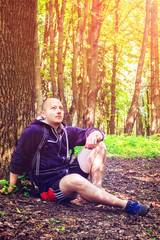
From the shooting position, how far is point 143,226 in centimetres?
321

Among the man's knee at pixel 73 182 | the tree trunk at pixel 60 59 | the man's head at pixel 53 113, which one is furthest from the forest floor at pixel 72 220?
the tree trunk at pixel 60 59

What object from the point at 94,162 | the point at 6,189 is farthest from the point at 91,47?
the point at 6,189

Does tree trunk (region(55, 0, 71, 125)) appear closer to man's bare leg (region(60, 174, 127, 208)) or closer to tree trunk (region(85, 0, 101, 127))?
tree trunk (region(85, 0, 101, 127))

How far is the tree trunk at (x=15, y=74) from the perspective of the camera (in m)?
4.38

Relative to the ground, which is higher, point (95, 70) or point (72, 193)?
point (95, 70)

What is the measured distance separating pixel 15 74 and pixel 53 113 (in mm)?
1084

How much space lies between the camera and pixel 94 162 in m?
4.10

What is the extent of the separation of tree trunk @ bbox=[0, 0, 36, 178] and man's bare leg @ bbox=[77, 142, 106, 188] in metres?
1.17

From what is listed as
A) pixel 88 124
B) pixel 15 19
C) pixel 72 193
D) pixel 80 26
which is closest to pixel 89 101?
pixel 88 124

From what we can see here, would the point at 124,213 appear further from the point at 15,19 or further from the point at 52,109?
the point at 15,19

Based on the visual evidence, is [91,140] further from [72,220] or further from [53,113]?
[72,220]

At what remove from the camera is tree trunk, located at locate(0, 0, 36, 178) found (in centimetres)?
438

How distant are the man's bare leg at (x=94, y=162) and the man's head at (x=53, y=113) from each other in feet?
2.06

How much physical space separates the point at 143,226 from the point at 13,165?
1868mm
